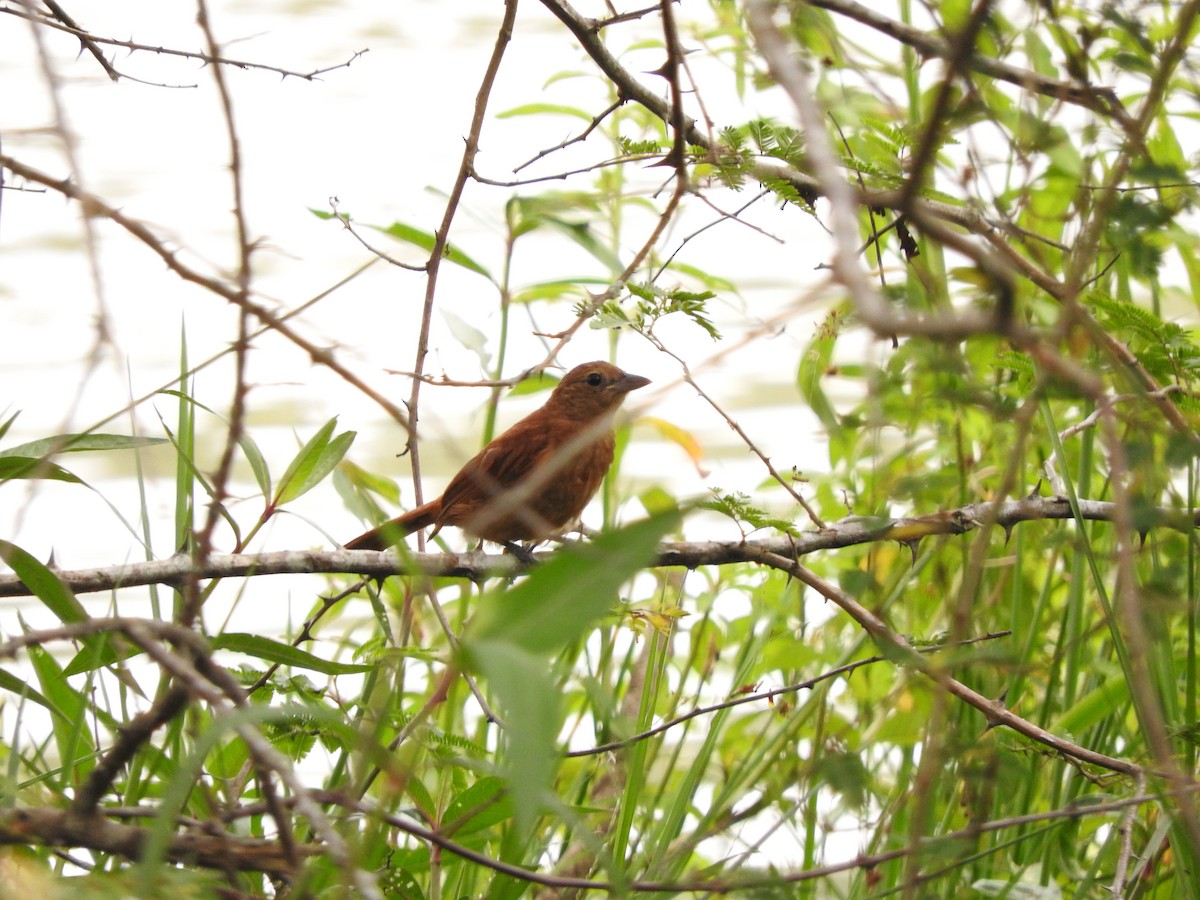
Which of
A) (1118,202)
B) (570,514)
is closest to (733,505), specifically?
(1118,202)

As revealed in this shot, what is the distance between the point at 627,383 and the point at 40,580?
3145mm

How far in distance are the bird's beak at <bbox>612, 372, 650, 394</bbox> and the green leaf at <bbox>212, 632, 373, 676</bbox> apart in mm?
2845

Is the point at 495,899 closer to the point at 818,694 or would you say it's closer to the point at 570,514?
the point at 818,694

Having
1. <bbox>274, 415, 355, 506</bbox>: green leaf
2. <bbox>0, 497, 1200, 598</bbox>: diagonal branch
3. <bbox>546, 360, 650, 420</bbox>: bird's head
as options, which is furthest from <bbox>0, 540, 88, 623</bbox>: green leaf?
<bbox>546, 360, 650, 420</bbox>: bird's head

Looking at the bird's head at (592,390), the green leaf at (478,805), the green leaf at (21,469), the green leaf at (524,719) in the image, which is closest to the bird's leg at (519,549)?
the bird's head at (592,390)

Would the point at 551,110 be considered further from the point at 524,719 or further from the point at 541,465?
the point at 524,719

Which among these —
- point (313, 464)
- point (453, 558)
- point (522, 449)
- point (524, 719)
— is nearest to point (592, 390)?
point (522, 449)

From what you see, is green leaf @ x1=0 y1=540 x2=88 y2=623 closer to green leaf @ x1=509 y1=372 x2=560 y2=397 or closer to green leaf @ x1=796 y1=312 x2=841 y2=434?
green leaf @ x1=796 y1=312 x2=841 y2=434

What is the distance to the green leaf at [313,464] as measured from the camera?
2.83 meters

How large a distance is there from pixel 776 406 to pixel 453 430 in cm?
187

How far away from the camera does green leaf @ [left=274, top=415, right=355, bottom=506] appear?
2.83m

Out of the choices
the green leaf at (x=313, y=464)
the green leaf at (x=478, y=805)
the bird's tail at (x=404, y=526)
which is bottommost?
the green leaf at (x=478, y=805)

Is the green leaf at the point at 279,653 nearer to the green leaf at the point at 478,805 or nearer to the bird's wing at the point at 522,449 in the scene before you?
the green leaf at the point at 478,805

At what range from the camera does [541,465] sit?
3.89m
